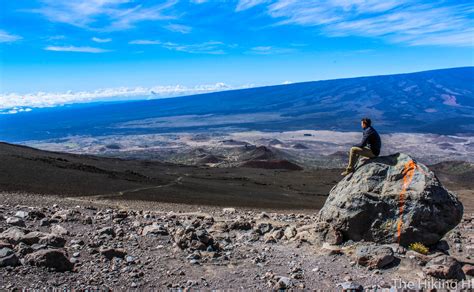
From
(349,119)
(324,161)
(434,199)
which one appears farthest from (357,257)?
(349,119)

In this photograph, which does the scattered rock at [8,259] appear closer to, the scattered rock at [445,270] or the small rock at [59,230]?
the small rock at [59,230]

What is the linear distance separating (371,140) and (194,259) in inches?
202

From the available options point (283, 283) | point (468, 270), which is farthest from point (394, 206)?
point (283, 283)

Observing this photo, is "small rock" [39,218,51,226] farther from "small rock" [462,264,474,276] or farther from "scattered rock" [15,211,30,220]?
"small rock" [462,264,474,276]

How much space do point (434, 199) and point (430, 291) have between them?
262 cm

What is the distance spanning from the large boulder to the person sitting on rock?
0.22 metres

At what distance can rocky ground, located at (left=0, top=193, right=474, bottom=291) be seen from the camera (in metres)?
7.23

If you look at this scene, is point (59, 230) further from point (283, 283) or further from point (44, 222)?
point (283, 283)

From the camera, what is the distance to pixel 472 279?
779 cm

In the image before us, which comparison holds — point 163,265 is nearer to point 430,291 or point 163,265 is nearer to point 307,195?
point 430,291

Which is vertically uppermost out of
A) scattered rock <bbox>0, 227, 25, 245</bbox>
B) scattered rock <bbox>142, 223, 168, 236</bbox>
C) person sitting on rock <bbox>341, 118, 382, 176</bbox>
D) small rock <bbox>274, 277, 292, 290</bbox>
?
person sitting on rock <bbox>341, 118, 382, 176</bbox>

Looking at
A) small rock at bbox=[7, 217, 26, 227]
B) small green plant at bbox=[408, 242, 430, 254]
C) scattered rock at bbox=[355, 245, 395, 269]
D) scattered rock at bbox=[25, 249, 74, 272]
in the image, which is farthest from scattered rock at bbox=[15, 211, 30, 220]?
small green plant at bbox=[408, 242, 430, 254]

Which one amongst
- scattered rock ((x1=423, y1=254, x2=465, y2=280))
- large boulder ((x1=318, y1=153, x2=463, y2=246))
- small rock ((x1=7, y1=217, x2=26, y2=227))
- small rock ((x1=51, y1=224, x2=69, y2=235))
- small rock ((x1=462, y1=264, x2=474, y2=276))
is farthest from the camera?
small rock ((x1=7, y1=217, x2=26, y2=227))

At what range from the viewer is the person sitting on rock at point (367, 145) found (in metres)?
10.4
